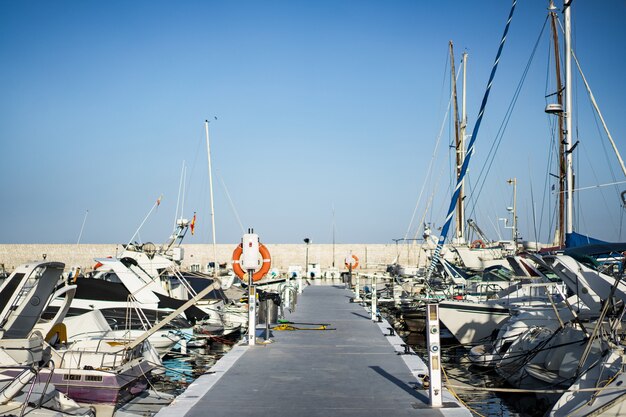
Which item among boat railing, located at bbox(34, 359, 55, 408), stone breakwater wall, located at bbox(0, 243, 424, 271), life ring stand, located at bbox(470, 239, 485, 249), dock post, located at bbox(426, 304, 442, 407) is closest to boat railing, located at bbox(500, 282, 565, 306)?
→ dock post, located at bbox(426, 304, 442, 407)

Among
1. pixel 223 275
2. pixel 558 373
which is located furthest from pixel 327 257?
pixel 558 373

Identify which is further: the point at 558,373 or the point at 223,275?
the point at 223,275

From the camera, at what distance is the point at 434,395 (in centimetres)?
1028

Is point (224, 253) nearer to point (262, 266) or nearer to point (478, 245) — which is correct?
point (478, 245)

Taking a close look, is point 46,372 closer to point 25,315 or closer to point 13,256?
point 25,315

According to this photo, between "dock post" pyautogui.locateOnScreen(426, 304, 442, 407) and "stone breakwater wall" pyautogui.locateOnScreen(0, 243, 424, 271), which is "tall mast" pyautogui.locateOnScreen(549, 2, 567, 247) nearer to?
"dock post" pyautogui.locateOnScreen(426, 304, 442, 407)

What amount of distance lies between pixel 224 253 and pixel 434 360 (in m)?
85.6

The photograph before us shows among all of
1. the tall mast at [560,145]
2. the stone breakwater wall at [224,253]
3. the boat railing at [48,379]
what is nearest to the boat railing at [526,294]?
the tall mast at [560,145]

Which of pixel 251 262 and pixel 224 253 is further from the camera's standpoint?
pixel 224 253

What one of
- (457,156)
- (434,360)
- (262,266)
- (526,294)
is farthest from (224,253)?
(434,360)

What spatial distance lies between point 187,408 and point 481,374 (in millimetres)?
10638

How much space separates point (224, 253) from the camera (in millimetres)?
94500

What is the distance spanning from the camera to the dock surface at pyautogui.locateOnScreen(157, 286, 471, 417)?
33.2 feet

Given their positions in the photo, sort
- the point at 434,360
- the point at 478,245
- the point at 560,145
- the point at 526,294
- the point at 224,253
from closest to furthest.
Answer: the point at 434,360
the point at 526,294
the point at 560,145
the point at 478,245
the point at 224,253
